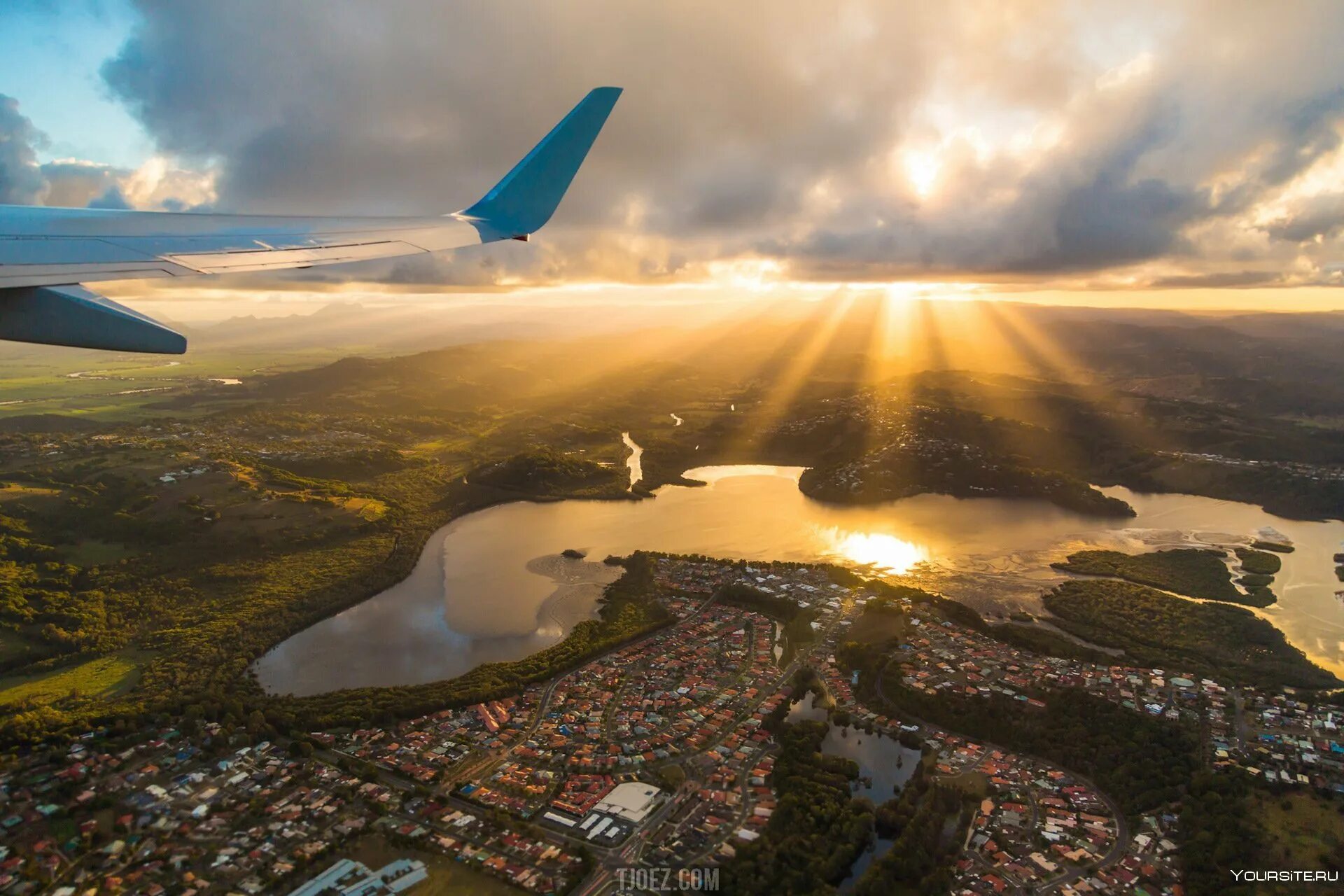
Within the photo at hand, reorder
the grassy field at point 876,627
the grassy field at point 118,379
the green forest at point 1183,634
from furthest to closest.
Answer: the grassy field at point 118,379, the grassy field at point 876,627, the green forest at point 1183,634

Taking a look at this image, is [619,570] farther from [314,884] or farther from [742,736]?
[314,884]

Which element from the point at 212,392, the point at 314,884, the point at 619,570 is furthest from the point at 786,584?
the point at 212,392

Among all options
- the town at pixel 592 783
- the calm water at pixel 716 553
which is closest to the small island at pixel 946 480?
the calm water at pixel 716 553

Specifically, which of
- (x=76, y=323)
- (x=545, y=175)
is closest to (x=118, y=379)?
(x=545, y=175)

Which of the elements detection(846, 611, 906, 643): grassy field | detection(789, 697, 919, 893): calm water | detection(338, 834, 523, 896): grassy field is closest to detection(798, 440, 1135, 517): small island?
detection(846, 611, 906, 643): grassy field

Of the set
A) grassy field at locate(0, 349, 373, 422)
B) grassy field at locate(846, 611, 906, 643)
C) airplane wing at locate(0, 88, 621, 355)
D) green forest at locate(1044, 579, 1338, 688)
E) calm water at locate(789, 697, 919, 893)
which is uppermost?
airplane wing at locate(0, 88, 621, 355)

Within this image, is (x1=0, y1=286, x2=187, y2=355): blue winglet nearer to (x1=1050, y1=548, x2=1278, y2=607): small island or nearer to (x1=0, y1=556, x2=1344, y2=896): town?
(x1=0, y1=556, x2=1344, y2=896): town

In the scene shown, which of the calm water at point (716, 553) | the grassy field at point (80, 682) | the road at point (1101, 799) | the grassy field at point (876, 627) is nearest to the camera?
the road at point (1101, 799)

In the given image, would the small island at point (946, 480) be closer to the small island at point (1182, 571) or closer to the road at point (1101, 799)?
the small island at point (1182, 571)
